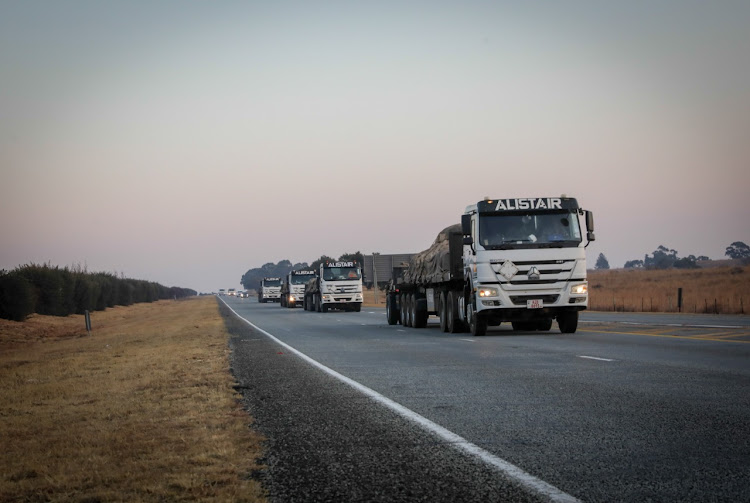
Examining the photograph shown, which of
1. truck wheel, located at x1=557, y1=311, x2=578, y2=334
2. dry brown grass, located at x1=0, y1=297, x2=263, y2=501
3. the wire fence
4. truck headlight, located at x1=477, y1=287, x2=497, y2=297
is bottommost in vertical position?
dry brown grass, located at x1=0, y1=297, x2=263, y2=501

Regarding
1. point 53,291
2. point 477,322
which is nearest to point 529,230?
point 477,322

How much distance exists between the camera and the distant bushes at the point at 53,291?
158 feet

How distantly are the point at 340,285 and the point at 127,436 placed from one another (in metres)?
45.3

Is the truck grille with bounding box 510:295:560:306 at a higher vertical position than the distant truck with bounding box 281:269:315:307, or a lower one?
lower

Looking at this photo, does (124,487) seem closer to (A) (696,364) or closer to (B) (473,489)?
(B) (473,489)

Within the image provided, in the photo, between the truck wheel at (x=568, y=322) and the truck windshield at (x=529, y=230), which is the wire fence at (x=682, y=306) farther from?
the truck windshield at (x=529, y=230)

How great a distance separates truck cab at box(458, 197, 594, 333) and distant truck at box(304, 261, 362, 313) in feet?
101

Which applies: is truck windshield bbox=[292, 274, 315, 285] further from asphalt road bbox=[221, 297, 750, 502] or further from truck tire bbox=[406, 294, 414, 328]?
asphalt road bbox=[221, 297, 750, 502]

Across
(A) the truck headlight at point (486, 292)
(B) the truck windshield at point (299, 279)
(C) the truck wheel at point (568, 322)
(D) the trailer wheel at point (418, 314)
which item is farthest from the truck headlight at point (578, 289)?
(B) the truck windshield at point (299, 279)

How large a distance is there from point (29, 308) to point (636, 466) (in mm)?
48443

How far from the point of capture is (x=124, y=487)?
5.92 m

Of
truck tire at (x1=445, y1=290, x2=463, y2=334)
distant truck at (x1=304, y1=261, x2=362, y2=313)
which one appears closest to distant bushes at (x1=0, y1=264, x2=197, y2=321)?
distant truck at (x1=304, y1=261, x2=362, y2=313)

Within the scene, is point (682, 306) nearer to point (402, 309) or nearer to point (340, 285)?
point (402, 309)

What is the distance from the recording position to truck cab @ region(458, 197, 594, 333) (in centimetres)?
2228
